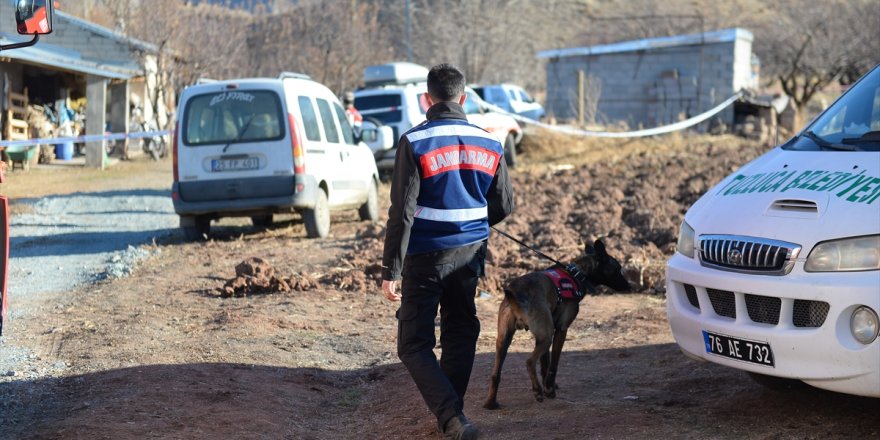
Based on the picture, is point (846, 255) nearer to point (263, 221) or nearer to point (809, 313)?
point (809, 313)

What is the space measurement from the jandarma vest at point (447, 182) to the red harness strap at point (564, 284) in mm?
849

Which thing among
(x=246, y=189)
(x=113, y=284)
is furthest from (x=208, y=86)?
(x=113, y=284)

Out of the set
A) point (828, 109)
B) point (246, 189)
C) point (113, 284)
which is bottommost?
point (113, 284)

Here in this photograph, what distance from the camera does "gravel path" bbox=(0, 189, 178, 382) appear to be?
23.5ft

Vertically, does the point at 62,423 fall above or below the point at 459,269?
below

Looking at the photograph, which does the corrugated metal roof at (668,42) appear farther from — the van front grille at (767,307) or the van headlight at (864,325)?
the van headlight at (864,325)

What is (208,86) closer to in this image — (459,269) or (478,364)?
(478,364)

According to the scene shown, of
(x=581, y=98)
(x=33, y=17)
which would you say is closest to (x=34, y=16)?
(x=33, y=17)

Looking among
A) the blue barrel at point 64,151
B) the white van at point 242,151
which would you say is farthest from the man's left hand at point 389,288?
the blue barrel at point 64,151

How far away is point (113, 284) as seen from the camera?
9.73 m

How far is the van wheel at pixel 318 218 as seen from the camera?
40.6 ft

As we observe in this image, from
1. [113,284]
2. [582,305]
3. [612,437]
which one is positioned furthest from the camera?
[113,284]

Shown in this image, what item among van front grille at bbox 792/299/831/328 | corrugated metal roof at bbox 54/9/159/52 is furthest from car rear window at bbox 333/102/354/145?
corrugated metal roof at bbox 54/9/159/52

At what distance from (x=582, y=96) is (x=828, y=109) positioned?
23952mm
